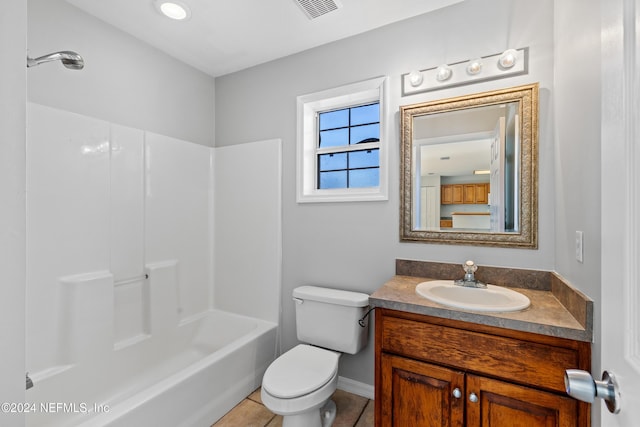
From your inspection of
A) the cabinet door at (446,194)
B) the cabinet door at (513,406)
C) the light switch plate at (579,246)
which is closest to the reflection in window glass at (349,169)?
the cabinet door at (446,194)

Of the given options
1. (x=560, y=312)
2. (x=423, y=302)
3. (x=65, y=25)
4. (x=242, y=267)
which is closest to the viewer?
(x=560, y=312)

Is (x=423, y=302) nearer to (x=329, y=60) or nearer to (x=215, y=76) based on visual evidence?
(x=329, y=60)

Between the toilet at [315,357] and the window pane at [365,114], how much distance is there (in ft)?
4.15

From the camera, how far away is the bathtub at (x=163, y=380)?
149 centimetres

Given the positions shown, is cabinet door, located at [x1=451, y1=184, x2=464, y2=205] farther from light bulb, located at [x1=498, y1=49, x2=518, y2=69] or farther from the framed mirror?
light bulb, located at [x1=498, y1=49, x2=518, y2=69]

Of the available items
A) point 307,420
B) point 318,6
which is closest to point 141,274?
point 307,420

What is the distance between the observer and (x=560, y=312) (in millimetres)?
1217

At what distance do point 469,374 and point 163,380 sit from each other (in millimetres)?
1534

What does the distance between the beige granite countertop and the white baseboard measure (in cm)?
91

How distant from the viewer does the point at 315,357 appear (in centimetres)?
175

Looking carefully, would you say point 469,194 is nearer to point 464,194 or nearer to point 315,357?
point 464,194

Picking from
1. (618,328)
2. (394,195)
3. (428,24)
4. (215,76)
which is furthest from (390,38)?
(618,328)

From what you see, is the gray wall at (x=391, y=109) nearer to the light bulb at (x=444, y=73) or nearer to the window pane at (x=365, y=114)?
the light bulb at (x=444, y=73)

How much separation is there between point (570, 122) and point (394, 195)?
927 millimetres
